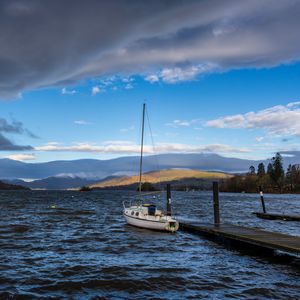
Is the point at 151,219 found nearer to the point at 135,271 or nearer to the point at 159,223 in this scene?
the point at 159,223

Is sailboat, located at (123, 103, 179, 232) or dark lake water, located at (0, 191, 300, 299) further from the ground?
sailboat, located at (123, 103, 179, 232)

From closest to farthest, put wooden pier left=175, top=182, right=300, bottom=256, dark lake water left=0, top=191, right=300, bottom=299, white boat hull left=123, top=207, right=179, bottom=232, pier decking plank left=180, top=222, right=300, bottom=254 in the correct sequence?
dark lake water left=0, top=191, right=300, bottom=299 → pier decking plank left=180, top=222, right=300, bottom=254 → wooden pier left=175, top=182, right=300, bottom=256 → white boat hull left=123, top=207, right=179, bottom=232

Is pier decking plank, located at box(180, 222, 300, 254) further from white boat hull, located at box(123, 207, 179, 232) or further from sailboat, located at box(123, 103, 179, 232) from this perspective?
sailboat, located at box(123, 103, 179, 232)

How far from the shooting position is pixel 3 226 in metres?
41.9

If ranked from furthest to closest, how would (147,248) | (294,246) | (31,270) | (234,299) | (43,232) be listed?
(43,232)
(147,248)
(294,246)
(31,270)
(234,299)

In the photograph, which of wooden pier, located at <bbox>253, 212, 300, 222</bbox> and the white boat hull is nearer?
the white boat hull

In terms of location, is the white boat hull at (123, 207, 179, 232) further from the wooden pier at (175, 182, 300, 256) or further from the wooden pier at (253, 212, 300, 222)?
the wooden pier at (253, 212, 300, 222)

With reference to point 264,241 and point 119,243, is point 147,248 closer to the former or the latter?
point 119,243

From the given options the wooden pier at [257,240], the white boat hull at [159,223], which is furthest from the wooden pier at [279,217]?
the white boat hull at [159,223]

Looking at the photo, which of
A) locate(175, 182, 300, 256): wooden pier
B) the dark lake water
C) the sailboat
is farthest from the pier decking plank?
the sailboat

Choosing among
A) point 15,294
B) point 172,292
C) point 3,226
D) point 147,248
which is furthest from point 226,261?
point 3,226

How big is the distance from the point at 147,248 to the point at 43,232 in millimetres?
13191

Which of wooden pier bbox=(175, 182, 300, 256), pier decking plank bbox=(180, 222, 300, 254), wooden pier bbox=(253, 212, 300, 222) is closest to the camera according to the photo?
pier decking plank bbox=(180, 222, 300, 254)

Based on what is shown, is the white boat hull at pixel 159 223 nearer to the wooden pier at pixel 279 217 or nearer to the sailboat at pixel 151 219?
the sailboat at pixel 151 219
